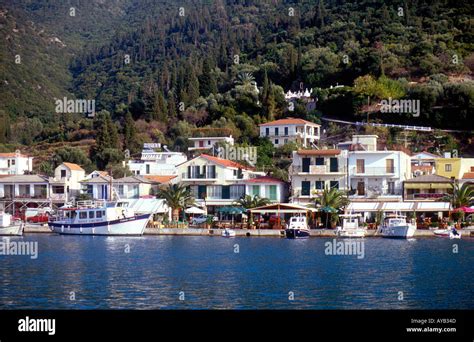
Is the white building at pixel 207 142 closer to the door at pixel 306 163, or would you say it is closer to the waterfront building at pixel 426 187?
the door at pixel 306 163

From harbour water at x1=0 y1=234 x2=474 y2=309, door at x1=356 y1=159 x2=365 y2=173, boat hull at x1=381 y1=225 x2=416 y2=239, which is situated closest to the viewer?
harbour water at x1=0 y1=234 x2=474 y2=309

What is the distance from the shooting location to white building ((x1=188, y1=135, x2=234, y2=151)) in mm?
88875

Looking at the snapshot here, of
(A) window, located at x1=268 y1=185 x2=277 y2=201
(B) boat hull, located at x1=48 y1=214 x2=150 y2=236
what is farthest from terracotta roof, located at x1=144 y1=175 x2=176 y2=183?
(B) boat hull, located at x1=48 y1=214 x2=150 y2=236

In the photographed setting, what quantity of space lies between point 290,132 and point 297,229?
2942 cm

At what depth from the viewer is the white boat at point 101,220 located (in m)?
64.1

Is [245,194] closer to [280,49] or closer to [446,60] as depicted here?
[446,60]

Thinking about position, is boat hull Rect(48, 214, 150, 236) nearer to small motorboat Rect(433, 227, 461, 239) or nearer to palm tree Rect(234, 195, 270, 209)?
palm tree Rect(234, 195, 270, 209)

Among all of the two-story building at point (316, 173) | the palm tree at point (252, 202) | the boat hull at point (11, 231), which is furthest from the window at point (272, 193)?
the boat hull at point (11, 231)

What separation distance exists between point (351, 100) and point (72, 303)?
2864 inches

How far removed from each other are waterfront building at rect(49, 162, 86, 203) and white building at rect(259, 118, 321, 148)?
21777 mm

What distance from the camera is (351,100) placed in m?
97.8

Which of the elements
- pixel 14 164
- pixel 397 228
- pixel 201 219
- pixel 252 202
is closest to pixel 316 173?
pixel 252 202

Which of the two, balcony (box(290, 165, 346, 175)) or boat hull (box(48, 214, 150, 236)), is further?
balcony (box(290, 165, 346, 175))
